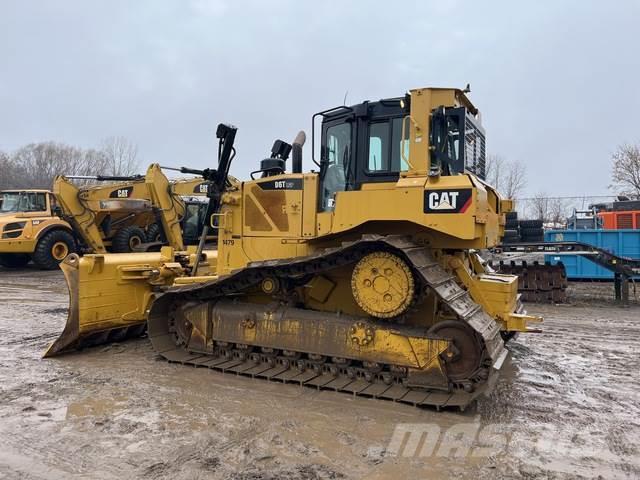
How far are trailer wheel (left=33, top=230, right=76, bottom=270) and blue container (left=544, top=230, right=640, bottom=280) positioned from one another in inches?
597

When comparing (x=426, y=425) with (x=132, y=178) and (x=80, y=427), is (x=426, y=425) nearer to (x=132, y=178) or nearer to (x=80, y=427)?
(x=80, y=427)

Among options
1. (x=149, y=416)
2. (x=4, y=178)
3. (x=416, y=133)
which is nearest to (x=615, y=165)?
(x=416, y=133)

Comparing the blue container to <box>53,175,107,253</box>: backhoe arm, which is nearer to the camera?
the blue container

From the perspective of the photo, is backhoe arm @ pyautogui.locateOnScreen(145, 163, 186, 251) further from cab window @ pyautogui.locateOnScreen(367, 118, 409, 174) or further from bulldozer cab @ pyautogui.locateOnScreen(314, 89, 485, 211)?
cab window @ pyautogui.locateOnScreen(367, 118, 409, 174)

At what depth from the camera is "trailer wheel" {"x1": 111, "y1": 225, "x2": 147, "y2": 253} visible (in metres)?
16.1

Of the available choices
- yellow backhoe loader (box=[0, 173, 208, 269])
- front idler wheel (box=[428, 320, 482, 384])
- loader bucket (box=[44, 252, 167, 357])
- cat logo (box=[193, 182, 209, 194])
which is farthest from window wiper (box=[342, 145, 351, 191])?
cat logo (box=[193, 182, 209, 194])

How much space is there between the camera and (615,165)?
3162 cm

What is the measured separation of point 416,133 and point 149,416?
3692mm

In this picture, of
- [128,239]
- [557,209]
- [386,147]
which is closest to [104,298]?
[386,147]

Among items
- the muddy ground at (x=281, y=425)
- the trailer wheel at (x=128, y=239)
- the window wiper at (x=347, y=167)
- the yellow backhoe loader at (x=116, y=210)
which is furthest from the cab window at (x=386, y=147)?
the trailer wheel at (x=128, y=239)

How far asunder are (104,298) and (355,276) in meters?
3.56

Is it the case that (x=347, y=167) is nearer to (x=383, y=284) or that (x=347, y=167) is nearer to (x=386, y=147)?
(x=386, y=147)

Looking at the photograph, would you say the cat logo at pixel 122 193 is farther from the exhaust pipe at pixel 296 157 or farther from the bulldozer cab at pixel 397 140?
the bulldozer cab at pixel 397 140

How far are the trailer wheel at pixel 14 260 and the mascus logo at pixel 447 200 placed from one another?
55.4 ft
